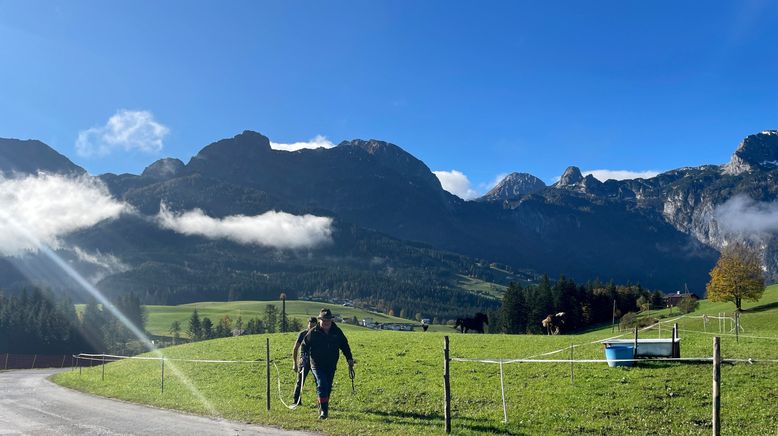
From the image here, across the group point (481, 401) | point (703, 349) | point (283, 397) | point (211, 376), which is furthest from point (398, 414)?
point (703, 349)

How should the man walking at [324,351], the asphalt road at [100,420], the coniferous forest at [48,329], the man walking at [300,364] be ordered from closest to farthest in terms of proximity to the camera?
the asphalt road at [100,420]
the man walking at [324,351]
the man walking at [300,364]
the coniferous forest at [48,329]

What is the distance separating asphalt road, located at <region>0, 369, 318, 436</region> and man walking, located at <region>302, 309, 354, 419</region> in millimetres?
2325

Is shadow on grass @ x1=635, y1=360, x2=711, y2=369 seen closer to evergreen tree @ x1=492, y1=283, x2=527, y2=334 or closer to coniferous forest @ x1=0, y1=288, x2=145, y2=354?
evergreen tree @ x1=492, y1=283, x2=527, y2=334

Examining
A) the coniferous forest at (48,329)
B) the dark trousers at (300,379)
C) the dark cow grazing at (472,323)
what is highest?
the dark trousers at (300,379)

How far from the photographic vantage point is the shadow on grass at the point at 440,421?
16.7 meters

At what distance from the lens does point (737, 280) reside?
79.1 metres

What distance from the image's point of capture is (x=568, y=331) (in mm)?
107062

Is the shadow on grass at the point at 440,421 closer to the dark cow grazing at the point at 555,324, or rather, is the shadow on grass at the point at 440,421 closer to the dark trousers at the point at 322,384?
the dark trousers at the point at 322,384

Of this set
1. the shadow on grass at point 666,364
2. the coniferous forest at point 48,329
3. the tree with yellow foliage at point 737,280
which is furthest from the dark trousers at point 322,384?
the coniferous forest at point 48,329

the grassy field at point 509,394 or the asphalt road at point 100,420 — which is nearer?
the grassy field at point 509,394

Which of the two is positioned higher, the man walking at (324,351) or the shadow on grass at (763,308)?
the man walking at (324,351)

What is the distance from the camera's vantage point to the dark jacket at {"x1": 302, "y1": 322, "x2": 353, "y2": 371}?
1991 centimetres

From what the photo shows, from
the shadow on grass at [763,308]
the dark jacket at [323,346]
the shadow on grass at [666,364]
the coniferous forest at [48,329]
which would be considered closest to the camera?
the dark jacket at [323,346]

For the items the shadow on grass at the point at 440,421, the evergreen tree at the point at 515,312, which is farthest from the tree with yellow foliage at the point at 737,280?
the shadow on grass at the point at 440,421
